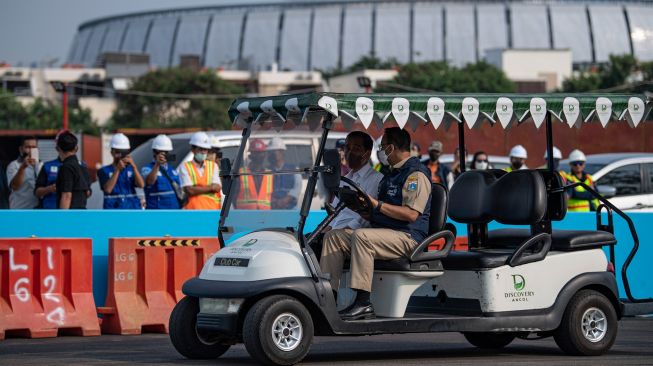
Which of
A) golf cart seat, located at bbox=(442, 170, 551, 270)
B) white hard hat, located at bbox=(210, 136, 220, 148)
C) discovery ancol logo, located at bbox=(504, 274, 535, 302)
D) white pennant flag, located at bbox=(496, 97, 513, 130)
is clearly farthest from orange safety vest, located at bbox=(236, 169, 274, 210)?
white hard hat, located at bbox=(210, 136, 220, 148)

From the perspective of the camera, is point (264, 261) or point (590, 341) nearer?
point (264, 261)

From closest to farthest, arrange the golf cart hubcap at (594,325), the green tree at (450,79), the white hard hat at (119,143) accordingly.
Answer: the golf cart hubcap at (594,325)
the white hard hat at (119,143)
the green tree at (450,79)

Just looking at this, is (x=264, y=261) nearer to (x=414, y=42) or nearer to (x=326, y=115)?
(x=326, y=115)

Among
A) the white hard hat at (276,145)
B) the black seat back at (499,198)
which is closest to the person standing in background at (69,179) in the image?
the white hard hat at (276,145)

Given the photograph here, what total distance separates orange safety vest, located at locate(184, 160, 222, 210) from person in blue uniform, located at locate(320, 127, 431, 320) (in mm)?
5890

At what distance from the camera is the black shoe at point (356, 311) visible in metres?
9.59

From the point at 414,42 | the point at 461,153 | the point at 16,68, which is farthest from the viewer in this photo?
the point at 414,42

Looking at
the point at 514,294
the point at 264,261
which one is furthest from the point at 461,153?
the point at 264,261

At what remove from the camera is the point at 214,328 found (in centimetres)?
949

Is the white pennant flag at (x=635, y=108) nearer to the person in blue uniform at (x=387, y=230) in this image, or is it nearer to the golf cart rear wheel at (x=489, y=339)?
the person in blue uniform at (x=387, y=230)

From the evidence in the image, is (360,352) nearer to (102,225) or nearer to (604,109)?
(604,109)

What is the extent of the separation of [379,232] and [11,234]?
16.9ft

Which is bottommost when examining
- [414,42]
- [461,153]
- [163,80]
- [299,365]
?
[299,365]

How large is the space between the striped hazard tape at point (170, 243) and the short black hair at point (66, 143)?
2.31 metres
